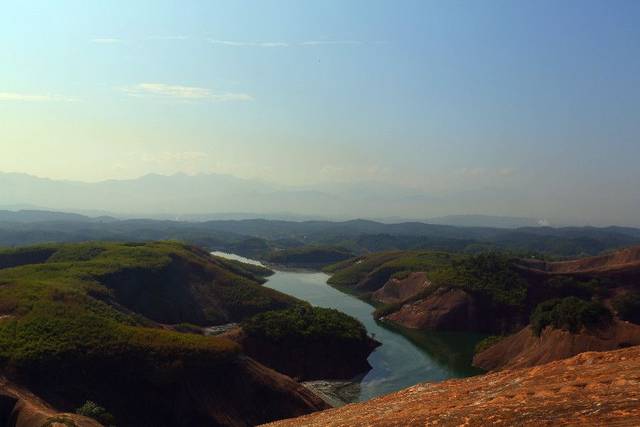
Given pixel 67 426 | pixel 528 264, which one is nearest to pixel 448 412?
pixel 67 426

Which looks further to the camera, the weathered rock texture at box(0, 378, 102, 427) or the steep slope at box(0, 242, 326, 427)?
the steep slope at box(0, 242, 326, 427)

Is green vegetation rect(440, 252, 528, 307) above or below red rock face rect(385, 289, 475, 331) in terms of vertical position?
above

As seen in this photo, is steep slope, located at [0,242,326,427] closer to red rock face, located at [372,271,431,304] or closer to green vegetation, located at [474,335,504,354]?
green vegetation, located at [474,335,504,354]

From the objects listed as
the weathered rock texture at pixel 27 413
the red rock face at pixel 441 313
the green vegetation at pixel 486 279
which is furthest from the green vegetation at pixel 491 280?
the weathered rock texture at pixel 27 413

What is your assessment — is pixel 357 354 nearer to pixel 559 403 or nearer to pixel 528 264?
pixel 559 403

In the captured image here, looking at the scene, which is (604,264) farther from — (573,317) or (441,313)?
(573,317)

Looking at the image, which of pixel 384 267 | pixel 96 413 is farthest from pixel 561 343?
pixel 384 267

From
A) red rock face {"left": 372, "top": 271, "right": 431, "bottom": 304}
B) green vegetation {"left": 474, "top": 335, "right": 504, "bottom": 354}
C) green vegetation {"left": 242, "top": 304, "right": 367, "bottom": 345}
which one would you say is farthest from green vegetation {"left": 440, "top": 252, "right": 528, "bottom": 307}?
green vegetation {"left": 242, "top": 304, "right": 367, "bottom": 345}
